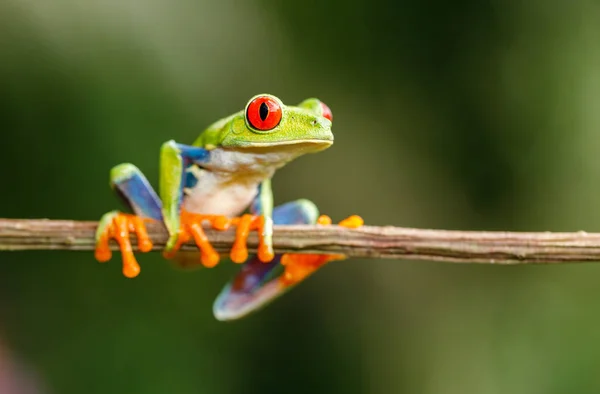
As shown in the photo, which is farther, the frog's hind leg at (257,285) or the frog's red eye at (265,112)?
the frog's hind leg at (257,285)

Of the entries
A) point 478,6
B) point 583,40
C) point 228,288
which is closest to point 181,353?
point 228,288

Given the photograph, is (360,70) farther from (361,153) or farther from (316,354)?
(316,354)

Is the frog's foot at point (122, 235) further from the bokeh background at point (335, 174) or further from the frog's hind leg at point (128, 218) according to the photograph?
the bokeh background at point (335, 174)

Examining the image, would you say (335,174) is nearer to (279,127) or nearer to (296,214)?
(296,214)

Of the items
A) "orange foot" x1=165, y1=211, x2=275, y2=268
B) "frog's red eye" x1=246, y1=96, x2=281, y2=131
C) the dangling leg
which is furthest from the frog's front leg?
"frog's red eye" x1=246, y1=96, x2=281, y2=131

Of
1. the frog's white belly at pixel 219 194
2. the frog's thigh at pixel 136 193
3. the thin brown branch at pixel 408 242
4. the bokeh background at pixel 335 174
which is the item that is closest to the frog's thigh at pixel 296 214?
the frog's white belly at pixel 219 194

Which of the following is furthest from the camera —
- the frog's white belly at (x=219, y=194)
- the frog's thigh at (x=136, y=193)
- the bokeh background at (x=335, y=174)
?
the bokeh background at (x=335, y=174)


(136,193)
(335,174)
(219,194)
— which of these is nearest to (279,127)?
(219,194)
